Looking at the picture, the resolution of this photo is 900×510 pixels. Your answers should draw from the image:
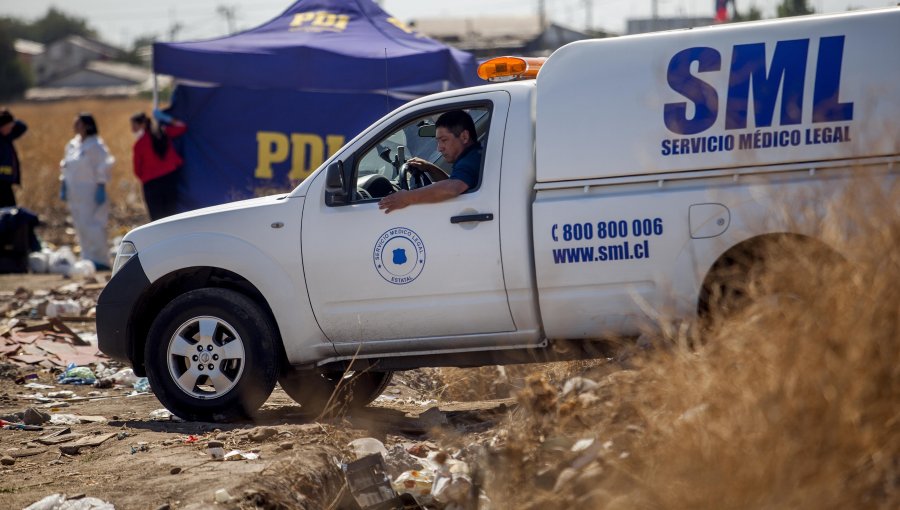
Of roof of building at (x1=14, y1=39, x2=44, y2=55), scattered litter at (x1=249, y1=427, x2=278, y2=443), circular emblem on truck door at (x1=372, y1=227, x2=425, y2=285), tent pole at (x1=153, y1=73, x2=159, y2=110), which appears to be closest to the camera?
scattered litter at (x1=249, y1=427, x2=278, y2=443)

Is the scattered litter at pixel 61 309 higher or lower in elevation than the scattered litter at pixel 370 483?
lower

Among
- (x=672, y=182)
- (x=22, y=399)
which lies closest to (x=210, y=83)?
(x=22, y=399)

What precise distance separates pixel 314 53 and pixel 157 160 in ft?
8.76

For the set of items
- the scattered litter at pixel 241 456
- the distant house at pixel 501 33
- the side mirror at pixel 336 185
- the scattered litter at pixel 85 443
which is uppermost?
the distant house at pixel 501 33

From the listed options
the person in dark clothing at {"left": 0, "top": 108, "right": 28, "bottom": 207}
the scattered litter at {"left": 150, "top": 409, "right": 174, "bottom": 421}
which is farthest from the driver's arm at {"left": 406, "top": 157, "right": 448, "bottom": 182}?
the person in dark clothing at {"left": 0, "top": 108, "right": 28, "bottom": 207}

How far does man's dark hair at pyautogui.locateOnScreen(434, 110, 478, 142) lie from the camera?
6.95 metres

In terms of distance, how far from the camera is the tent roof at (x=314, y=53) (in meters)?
14.9

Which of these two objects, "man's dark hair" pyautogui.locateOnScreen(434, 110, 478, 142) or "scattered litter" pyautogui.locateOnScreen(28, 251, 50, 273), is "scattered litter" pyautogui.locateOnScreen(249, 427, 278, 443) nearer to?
"man's dark hair" pyautogui.locateOnScreen(434, 110, 478, 142)

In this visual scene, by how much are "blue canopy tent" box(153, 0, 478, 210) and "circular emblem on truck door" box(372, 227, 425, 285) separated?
26.0ft

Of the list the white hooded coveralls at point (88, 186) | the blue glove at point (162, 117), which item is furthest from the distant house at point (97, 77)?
the blue glove at point (162, 117)

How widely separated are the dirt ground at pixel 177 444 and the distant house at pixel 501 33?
21975mm

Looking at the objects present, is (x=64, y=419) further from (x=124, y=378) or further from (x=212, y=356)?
(x=124, y=378)

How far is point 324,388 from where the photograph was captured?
25.7 feet

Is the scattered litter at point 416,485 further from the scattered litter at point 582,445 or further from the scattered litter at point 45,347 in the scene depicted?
the scattered litter at point 45,347
